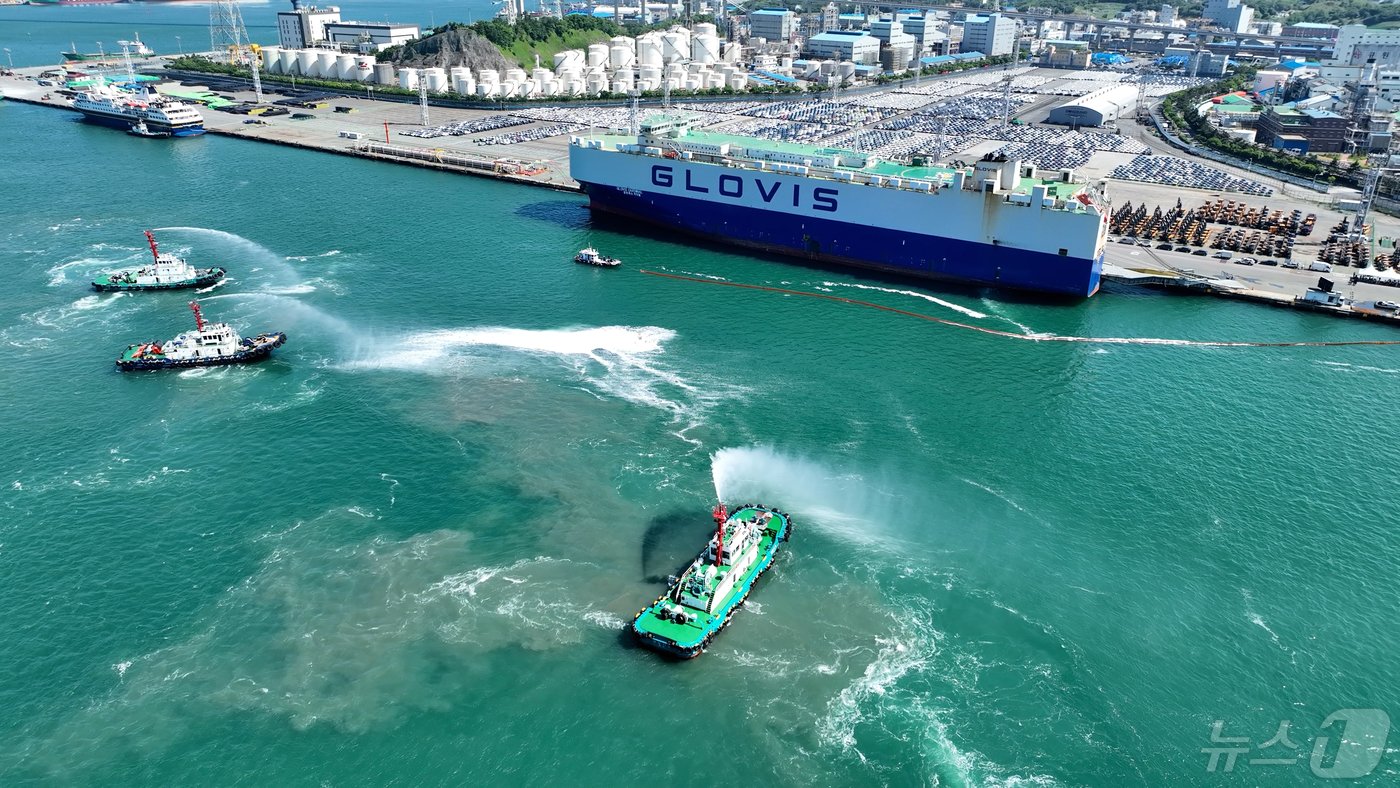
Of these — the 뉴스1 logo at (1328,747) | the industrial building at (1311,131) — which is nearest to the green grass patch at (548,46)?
the industrial building at (1311,131)

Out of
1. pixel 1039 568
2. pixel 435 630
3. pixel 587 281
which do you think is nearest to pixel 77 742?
pixel 435 630

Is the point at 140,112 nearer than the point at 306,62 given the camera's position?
Yes

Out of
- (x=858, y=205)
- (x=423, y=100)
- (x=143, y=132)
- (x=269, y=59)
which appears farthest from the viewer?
(x=269, y=59)

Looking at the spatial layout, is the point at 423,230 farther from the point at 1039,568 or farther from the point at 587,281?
the point at 1039,568

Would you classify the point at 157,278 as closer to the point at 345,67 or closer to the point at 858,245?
the point at 858,245

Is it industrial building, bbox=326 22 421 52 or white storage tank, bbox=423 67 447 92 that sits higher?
industrial building, bbox=326 22 421 52

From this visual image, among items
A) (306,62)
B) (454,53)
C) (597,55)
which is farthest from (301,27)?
(597,55)

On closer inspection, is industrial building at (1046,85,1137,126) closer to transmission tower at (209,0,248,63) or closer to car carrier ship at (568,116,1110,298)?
car carrier ship at (568,116,1110,298)

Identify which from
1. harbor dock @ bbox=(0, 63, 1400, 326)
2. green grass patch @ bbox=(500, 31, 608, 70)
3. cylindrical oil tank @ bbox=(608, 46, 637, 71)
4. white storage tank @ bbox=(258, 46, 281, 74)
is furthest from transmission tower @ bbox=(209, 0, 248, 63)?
cylindrical oil tank @ bbox=(608, 46, 637, 71)
